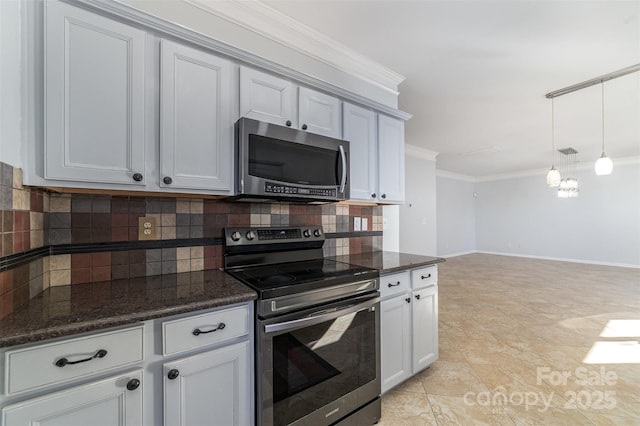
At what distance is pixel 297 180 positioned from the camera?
1.66 metres

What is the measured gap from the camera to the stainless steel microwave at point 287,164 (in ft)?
4.88

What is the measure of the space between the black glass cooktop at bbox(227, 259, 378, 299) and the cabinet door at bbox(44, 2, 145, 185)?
2.52 ft

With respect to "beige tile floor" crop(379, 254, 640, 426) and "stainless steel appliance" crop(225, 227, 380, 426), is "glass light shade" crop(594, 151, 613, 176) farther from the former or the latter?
"stainless steel appliance" crop(225, 227, 380, 426)

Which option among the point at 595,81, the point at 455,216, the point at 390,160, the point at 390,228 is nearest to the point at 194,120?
the point at 390,160

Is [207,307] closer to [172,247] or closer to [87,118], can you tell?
[172,247]

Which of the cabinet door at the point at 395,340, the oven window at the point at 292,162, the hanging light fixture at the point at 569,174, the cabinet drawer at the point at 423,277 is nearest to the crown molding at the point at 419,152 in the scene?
the hanging light fixture at the point at 569,174

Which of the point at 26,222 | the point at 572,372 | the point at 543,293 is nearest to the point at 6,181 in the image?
the point at 26,222

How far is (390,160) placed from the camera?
2.33 m

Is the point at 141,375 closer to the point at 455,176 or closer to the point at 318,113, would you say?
the point at 318,113

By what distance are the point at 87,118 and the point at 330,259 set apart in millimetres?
1721

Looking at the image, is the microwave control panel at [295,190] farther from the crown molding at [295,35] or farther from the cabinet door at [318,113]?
the crown molding at [295,35]

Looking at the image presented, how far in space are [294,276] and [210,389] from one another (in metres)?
0.64

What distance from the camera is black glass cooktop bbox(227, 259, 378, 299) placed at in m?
1.28

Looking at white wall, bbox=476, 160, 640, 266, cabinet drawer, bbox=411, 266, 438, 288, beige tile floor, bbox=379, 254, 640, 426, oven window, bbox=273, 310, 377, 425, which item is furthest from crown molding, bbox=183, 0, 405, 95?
white wall, bbox=476, 160, 640, 266
